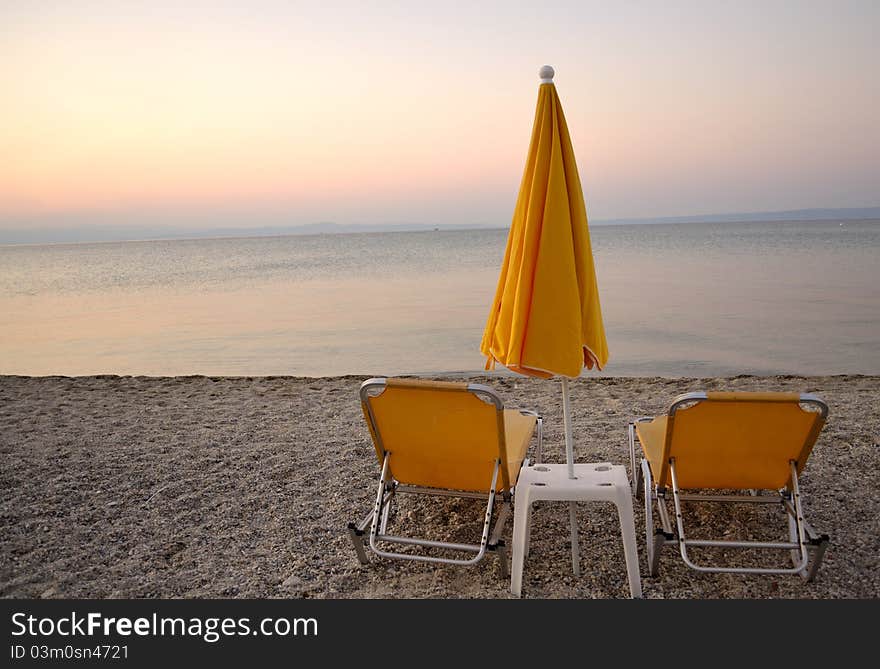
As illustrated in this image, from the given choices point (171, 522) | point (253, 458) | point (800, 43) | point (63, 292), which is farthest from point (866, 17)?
point (63, 292)

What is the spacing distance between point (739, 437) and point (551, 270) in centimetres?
113

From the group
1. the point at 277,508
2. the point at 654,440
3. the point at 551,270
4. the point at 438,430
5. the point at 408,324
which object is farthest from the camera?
the point at 408,324

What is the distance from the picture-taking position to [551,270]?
271 cm

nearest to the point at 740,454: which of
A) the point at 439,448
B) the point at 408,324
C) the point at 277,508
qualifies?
the point at 439,448

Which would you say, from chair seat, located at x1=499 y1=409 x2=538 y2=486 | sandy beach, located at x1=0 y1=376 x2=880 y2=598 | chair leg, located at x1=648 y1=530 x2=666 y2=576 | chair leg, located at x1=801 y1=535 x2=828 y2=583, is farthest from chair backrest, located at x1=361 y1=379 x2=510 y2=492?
chair leg, located at x1=801 y1=535 x2=828 y2=583

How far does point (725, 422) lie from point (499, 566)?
1276 millimetres

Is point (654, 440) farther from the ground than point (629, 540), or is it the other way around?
point (654, 440)

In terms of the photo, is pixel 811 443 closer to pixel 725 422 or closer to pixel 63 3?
pixel 725 422

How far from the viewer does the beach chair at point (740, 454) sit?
2.69 metres

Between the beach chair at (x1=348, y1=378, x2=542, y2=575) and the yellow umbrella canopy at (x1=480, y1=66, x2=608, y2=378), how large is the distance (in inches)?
11.4

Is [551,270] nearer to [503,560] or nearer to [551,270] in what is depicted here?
[551,270]

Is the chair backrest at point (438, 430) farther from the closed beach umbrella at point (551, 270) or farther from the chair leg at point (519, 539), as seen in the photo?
the closed beach umbrella at point (551, 270)

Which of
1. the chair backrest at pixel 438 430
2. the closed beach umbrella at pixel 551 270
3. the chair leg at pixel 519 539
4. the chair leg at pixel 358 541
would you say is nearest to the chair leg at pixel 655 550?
the chair leg at pixel 519 539

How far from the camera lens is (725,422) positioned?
9.13ft
